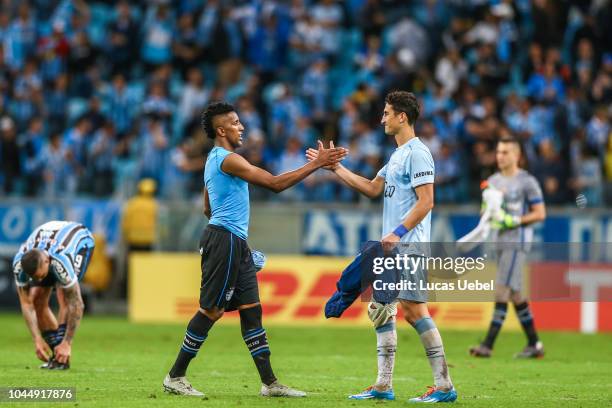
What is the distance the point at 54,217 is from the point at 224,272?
12.6 meters

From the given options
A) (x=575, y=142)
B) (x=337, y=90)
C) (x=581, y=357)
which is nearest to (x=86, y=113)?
(x=337, y=90)

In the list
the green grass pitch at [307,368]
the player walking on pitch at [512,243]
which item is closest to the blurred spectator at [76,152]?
the green grass pitch at [307,368]

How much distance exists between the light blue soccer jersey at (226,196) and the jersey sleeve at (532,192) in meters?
5.72

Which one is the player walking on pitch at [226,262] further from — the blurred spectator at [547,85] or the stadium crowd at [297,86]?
the blurred spectator at [547,85]

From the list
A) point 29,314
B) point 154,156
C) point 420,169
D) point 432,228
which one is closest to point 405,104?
point 420,169

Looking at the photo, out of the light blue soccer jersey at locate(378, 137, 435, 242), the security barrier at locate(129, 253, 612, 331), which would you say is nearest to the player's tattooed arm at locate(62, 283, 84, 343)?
the light blue soccer jersey at locate(378, 137, 435, 242)

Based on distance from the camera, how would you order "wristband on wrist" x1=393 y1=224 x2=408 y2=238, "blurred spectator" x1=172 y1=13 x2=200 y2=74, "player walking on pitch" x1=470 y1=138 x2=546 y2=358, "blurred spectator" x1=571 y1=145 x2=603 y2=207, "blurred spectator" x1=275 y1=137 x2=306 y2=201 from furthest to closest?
"blurred spectator" x1=172 y1=13 x2=200 y2=74 < "blurred spectator" x1=275 y1=137 x2=306 y2=201 < "blurred spectator" x1=571 y1=145 x2=603 y2=207 < "player walking on pitch" x1=470 y1=138 x2=546 y2=358 < "wristband on wrist" x1=393 y1=224 x2=408 y2=238

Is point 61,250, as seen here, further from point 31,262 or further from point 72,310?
point 72,310

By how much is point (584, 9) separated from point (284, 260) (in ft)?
32.9

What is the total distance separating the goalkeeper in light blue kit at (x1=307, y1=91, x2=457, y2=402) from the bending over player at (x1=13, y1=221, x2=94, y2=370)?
3545mm

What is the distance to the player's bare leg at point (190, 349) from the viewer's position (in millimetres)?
10609

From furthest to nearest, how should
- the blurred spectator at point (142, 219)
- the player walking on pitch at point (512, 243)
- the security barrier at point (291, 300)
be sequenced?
1. the blurred spectator at point (142, 219)
2. the security barrier at point (291, 300)
3. the player walking on pitch at point (512, 243)

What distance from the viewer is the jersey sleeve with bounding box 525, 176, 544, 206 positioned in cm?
1530

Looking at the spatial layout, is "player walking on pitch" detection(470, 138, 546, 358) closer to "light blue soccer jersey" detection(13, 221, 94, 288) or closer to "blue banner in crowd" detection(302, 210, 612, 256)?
"light blue soccer jersey" detection(13, 221, 94, 288)
